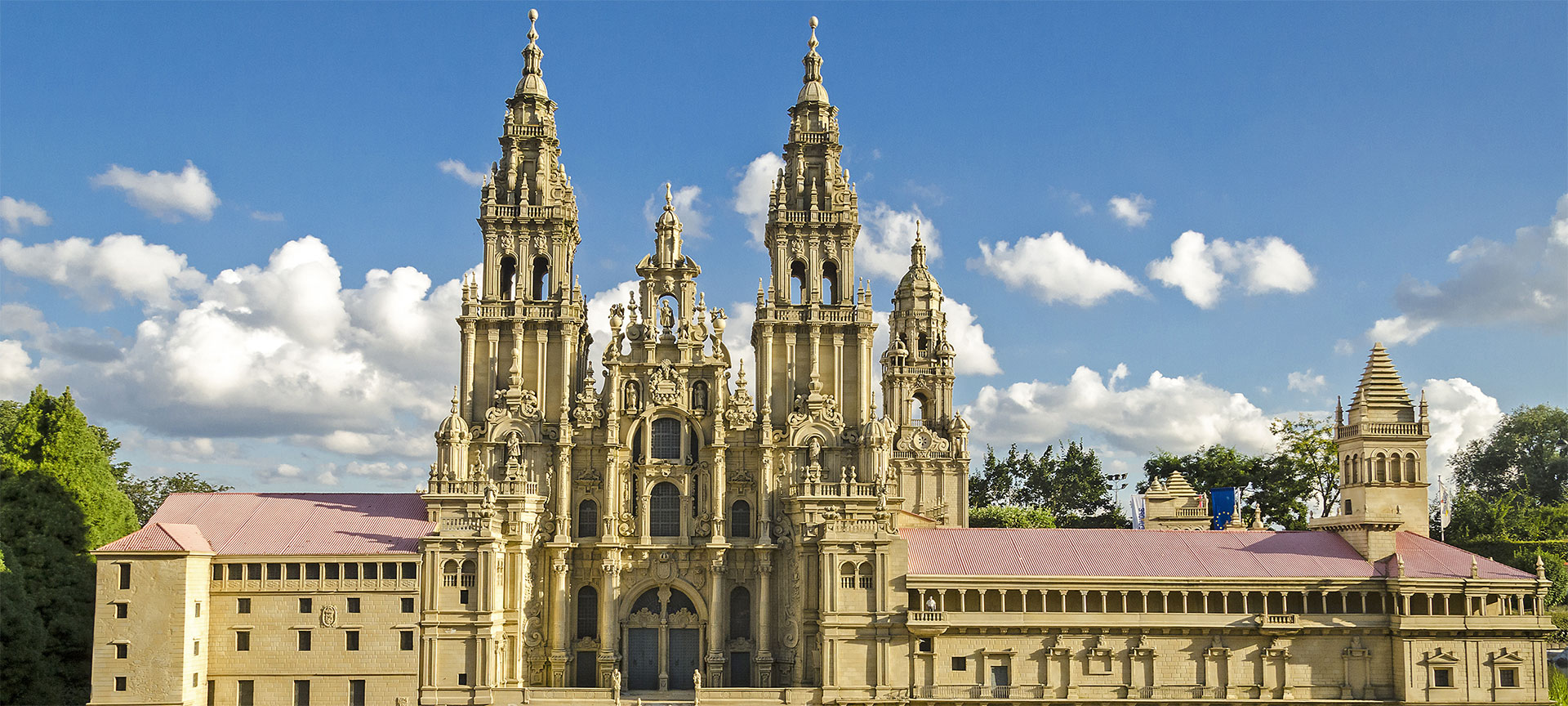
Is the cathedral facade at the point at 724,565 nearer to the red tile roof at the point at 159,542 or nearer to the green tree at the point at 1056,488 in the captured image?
the red tile roof at the point at 159,542

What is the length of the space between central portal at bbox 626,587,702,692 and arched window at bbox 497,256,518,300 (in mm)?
19504

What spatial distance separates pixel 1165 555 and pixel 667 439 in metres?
27.9

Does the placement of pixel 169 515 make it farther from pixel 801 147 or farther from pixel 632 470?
pixel 801 147

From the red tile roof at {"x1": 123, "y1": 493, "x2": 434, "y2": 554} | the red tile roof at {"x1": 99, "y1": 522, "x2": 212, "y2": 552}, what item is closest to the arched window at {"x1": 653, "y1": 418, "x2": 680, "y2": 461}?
the red tile roof at {"x1": 123, "y1": 493, "x2": 434, "y2": 554}

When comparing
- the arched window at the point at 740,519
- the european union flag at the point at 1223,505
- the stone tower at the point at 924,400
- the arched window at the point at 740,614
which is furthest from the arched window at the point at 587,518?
the european union flag at the point at 1223,505

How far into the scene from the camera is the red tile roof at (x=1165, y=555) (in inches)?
A: 2534

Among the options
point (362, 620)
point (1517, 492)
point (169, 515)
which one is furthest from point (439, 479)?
point (1517, 492)

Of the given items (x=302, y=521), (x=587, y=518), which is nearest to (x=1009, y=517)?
(x=587, y=518)

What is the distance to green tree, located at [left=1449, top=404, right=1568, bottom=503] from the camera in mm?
132875

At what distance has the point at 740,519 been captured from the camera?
7231 centimetres

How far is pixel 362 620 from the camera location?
216 ft

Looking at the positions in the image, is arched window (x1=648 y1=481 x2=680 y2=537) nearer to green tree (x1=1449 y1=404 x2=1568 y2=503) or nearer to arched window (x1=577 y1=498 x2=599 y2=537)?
arched window (x1=577 y1=498 x2=599 y2=537)

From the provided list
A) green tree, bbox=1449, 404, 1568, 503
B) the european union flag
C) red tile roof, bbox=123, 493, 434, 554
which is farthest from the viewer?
green tree, bbox=1449, 404, 1568, 503

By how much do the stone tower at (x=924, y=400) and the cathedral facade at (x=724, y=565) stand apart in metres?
32.1
